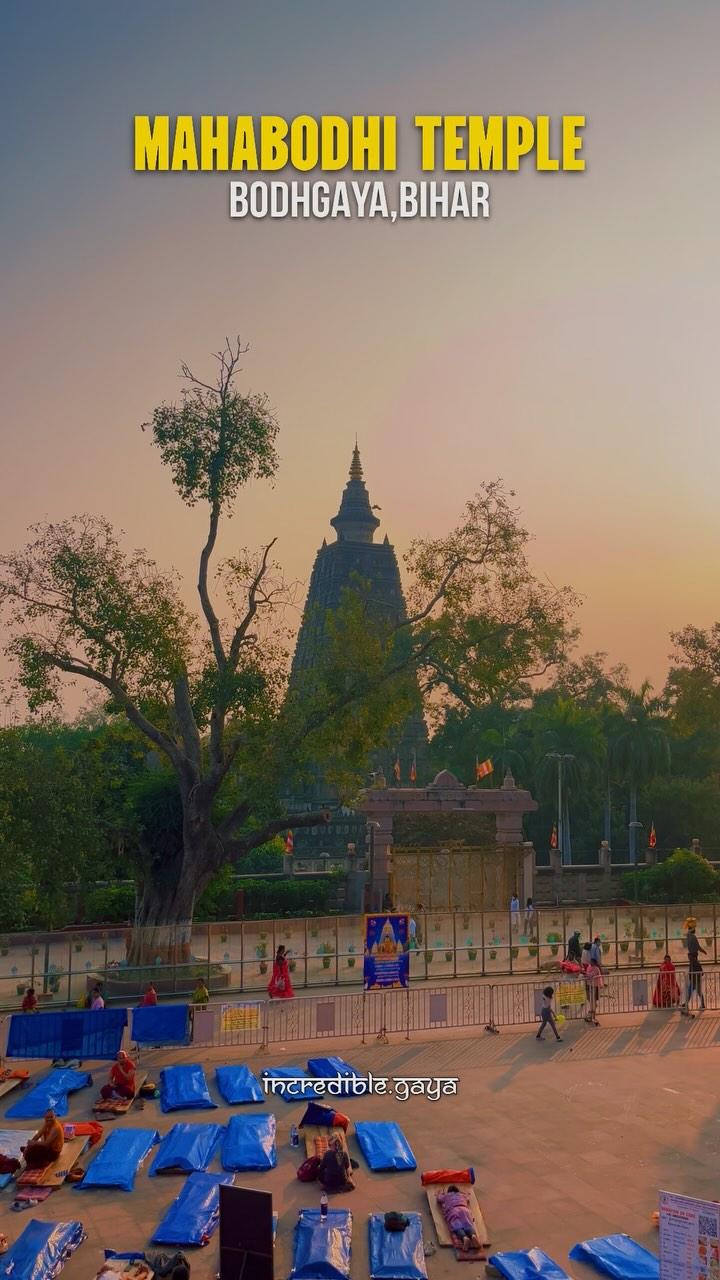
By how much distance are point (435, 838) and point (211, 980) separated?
1973 centimetres

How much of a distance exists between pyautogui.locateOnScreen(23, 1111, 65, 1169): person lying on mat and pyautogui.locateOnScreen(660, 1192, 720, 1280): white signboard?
8805 mm

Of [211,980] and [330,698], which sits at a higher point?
[330,698]

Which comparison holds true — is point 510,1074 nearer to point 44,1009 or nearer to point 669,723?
point 44,1009

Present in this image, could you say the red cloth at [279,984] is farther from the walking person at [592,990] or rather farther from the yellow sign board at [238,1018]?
the walking person at [592,990]

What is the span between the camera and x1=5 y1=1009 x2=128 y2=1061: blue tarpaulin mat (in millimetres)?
20641

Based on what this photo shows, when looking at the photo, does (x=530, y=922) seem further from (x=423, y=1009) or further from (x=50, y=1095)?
(x=50, y=1095)

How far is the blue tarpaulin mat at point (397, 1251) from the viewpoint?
1199cm

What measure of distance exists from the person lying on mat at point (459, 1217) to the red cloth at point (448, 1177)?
409 millimetres

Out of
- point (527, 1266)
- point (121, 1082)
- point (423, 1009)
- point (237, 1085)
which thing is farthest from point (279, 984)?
point (527, 1266)

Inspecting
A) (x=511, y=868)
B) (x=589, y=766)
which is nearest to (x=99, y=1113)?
(x=511, y=868)

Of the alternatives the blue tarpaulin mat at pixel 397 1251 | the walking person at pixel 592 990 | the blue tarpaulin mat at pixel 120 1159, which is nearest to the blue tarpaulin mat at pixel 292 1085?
the blue tarpaulin mat at pixel 120 1159

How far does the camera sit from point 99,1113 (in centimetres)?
1781

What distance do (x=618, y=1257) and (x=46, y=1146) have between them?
312 inches

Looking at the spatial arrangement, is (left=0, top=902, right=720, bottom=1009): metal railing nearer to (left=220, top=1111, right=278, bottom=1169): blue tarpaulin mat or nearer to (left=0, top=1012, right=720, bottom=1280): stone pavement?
(left=0, top=1012, right=720, bottom=1280): stone pavement
